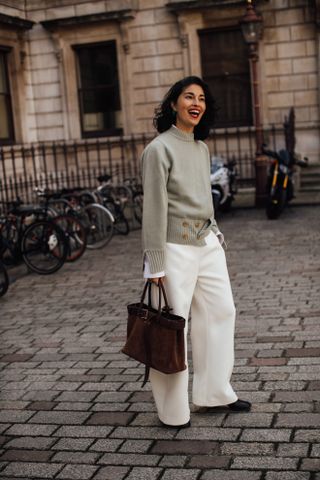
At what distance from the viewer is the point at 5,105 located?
19.8m

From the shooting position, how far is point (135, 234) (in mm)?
13820

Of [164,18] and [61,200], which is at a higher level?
[164,18]

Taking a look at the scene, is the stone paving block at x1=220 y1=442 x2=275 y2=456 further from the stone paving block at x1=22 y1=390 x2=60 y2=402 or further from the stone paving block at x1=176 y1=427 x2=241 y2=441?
the stone paving block at x1=22 y1=390 x2=60 y2=402

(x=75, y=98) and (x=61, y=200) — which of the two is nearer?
(x=61, y=200)

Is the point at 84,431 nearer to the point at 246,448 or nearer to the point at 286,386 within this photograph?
the point at 246,448

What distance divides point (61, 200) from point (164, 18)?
836 centimetres

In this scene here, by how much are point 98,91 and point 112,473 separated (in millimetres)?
16948

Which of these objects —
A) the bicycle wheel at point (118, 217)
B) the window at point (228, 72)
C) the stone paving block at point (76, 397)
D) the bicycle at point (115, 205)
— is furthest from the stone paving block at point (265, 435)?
the window at point (228, 72)

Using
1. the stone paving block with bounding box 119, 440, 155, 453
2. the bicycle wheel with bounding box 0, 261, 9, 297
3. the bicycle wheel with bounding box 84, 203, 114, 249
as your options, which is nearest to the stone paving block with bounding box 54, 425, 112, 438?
the stone paving block with bounding box 119, 440, 155, 453

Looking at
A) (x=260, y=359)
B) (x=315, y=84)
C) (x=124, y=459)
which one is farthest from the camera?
(x=315, y=84)

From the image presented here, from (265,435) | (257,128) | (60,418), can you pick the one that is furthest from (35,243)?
(257,128)

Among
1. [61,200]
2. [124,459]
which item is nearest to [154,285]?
[124,459]

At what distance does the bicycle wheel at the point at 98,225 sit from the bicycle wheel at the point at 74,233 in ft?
3.26

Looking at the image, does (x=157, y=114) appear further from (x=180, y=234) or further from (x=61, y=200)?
(x=61, y=200)
